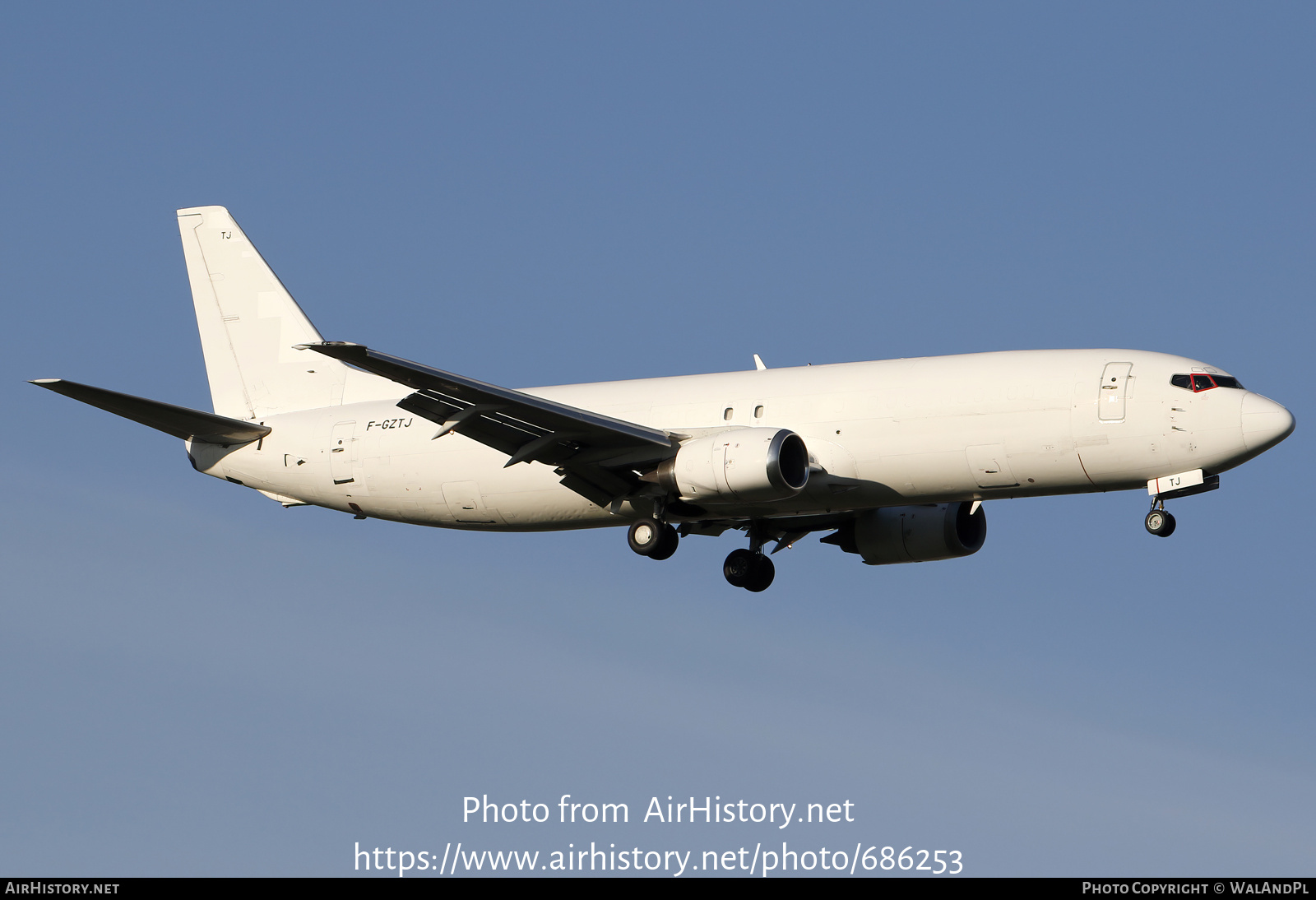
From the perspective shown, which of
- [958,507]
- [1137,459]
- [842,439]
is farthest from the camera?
[958,507]

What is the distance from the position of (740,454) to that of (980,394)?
529 cm

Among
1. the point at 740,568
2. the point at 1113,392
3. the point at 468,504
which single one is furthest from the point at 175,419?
the point at 1113,392

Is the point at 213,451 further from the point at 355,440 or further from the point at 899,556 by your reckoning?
the point at 899,556

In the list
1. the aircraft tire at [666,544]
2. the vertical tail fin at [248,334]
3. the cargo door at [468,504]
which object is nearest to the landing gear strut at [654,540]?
the aircraft tire at [666,544]

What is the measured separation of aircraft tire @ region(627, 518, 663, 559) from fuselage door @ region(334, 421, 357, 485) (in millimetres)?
7667

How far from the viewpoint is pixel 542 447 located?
36812mm

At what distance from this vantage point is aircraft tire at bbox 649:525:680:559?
38.9m

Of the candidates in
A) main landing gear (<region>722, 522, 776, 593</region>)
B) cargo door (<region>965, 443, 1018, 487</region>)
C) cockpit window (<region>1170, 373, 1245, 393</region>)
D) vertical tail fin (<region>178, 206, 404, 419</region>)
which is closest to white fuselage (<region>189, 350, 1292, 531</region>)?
cargo door (<region>965, 443, 1018, 487</region>)

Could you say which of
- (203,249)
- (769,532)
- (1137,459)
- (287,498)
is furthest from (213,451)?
(1137,459)

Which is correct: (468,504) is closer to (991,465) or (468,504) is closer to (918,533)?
(918,533)

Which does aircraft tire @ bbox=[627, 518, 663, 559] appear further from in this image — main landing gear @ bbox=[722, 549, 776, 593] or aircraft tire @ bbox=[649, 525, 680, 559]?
main landing gear @ bbox=[722, 549, 776, 593]

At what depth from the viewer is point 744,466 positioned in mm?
35406

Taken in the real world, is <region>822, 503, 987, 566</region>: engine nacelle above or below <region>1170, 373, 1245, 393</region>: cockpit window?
below

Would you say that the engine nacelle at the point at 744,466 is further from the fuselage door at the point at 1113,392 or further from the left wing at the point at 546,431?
the fuselage door at the point at 1113,392
